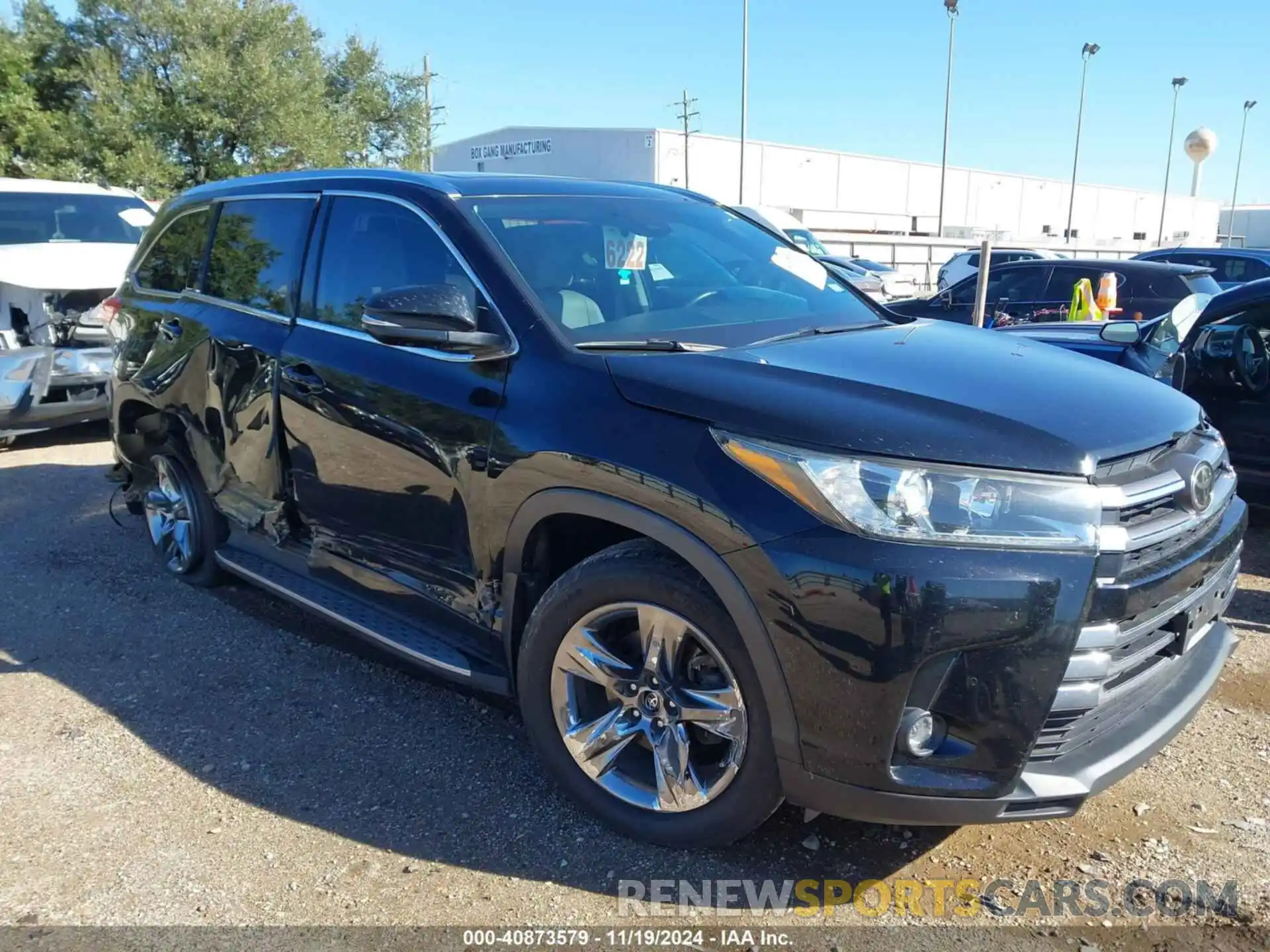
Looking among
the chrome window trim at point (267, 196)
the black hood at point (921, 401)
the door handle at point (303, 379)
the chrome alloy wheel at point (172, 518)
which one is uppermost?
the chrome window trim at point (267, 196)

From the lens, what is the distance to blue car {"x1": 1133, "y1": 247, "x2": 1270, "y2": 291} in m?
13.3

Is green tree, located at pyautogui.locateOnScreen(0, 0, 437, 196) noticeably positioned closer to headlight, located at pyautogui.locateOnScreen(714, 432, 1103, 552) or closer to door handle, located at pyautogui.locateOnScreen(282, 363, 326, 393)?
door handle, located at pyautogui.locateOnScreen(282, 363, 326, 393)

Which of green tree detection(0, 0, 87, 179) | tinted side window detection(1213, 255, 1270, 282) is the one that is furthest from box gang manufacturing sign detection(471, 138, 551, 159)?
tinted side window detection(1213, 255, 1270, 282)

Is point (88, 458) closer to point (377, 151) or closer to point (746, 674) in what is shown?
point (746, 674)

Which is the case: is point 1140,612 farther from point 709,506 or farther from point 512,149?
point 512,149

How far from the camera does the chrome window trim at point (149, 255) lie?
183 inches

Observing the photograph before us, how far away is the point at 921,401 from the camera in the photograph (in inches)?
97.3

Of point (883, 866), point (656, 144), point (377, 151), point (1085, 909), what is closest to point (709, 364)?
point (883, 866)

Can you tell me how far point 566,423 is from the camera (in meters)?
2.73

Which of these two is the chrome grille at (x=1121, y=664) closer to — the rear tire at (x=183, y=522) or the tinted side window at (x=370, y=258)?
the tinted side window at (x=370, y=258)

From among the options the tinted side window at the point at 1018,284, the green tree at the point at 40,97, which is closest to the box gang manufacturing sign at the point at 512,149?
the green tree at the point at 40,97

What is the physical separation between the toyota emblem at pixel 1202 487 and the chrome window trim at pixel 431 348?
1919mm

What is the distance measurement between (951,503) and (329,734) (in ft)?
7.79

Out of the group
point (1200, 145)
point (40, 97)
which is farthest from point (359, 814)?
point (1200, 145)
